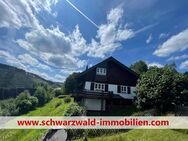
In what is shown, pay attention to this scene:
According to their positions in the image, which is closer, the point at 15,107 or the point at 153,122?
the point at 153,122

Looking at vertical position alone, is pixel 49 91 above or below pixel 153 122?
above

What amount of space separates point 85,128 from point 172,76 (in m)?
12.2

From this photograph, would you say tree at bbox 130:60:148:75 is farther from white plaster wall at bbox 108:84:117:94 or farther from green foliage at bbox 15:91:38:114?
green foliage at bbox 15:91:38:114

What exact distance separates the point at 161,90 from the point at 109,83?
10862 mm

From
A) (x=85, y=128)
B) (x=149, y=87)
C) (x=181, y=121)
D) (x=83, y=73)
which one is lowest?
(x=85, y=128)

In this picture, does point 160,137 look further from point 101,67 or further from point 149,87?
point 101,67

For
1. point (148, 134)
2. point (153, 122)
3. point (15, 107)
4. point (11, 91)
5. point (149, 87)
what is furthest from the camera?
point (11, 91)

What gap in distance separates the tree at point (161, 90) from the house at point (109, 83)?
5.80 m

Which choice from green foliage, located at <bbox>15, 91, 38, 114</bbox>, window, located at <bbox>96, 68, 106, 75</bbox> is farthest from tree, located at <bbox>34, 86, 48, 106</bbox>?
window, located at <bbox>96, 68, 106, 75</bbox>

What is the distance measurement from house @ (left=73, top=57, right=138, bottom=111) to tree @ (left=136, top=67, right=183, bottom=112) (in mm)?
5804

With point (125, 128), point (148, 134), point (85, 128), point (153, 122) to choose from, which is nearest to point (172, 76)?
point (153, 122)

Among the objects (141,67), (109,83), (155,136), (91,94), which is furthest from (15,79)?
(155,136)

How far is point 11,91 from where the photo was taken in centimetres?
10694

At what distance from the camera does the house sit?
2748 centimetres
